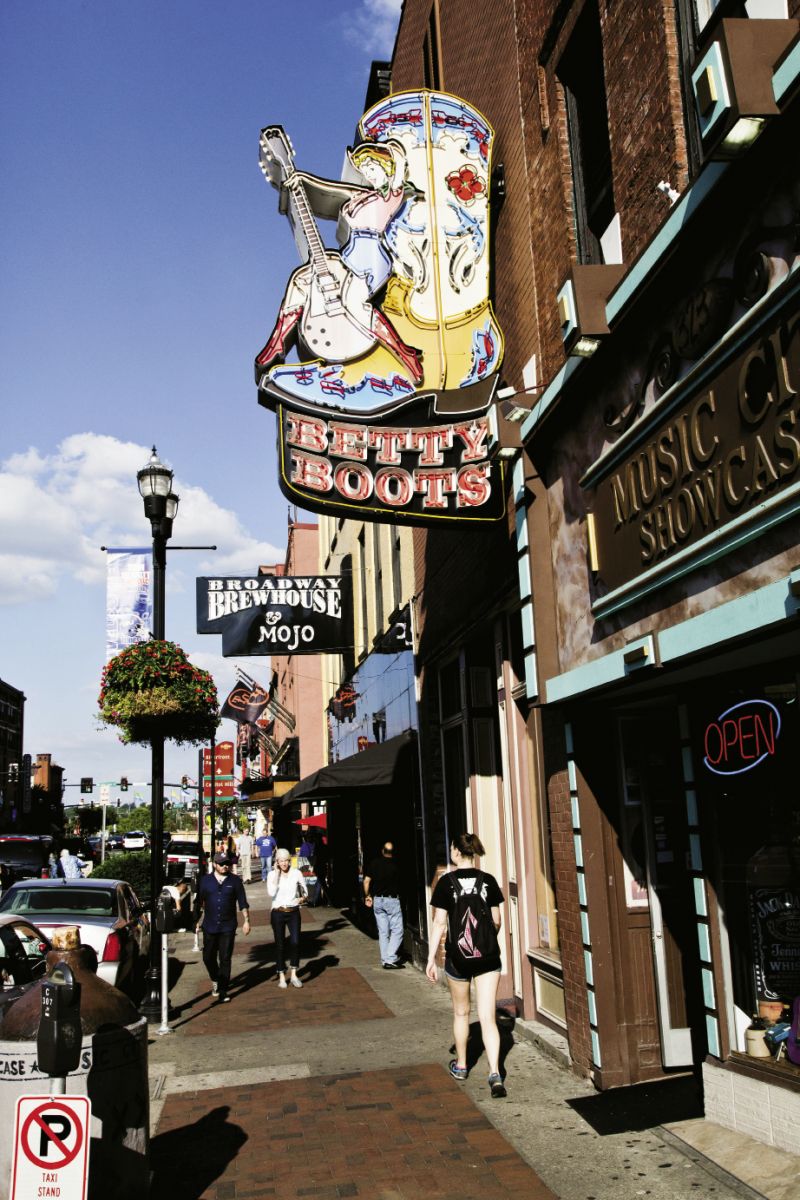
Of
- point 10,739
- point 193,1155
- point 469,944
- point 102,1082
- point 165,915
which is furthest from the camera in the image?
point 10,739

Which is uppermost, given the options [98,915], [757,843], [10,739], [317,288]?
[10,739]

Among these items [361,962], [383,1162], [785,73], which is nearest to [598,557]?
[785,73]

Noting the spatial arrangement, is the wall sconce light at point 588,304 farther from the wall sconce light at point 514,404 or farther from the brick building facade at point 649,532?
the wall sconce light at point 514,404

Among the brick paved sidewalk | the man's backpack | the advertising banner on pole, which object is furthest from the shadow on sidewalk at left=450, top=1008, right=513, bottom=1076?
the advertising banner on pole

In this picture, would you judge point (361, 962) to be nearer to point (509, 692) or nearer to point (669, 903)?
point (509, 692)

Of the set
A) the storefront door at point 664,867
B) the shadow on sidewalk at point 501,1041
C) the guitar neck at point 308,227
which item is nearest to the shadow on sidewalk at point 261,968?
the shadow on sidewalk at point 501,1041

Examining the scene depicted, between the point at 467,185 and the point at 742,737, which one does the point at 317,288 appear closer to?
the point at 467,185

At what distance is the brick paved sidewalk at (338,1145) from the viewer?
6207 millimetres

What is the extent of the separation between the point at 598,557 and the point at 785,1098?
11.5ft

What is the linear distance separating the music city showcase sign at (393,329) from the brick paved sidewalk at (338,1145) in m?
4.77

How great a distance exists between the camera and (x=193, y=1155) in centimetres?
691

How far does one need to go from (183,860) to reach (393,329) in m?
33.5

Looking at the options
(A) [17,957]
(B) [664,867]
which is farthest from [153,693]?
(B) [664,867]

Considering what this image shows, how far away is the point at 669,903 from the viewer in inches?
321
